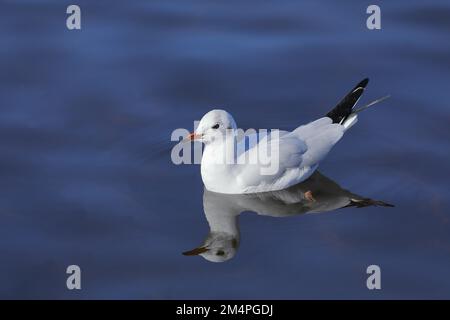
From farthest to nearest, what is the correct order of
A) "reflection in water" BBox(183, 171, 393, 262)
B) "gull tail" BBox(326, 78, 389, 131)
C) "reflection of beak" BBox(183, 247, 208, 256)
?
1. "gull tail" BBox(326, 78, 389, 131)
2. "reflection in water" BBox(183, 171, 393, 262)
3. "reflection of beak" BBox(183, 247, 208, 256)

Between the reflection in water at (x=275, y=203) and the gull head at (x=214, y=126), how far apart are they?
0.50 m

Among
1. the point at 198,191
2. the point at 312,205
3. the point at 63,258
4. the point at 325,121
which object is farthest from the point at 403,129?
the point at 63,258

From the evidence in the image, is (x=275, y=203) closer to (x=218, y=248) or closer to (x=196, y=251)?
(x=218, y=248)

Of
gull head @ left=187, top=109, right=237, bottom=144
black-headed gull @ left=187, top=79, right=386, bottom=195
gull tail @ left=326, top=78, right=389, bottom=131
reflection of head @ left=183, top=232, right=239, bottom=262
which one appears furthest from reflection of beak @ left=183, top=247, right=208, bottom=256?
gull tail @ left=326, top=78, right=389, bottom=131

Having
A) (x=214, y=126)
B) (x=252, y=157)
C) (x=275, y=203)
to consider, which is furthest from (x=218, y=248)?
(x=214, y=126)

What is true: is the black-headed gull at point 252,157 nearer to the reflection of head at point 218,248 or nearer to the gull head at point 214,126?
the gull head at point 214,126

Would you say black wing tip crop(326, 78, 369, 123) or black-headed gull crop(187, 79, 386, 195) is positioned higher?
black wing tip crop(326, 78, 369, 123)

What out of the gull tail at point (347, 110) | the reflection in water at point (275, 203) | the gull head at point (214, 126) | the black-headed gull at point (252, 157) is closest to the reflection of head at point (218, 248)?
the reflection in water at point (275, 203)

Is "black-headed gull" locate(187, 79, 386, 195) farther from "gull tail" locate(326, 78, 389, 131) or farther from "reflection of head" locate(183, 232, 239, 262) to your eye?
"reflection of head" locate(183, 232, 239, 262)

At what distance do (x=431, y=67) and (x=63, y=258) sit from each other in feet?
14.8

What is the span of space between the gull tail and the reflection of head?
5.58 feet

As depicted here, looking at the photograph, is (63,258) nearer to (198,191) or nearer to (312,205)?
(198,191)

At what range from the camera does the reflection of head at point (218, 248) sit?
691 centimetres

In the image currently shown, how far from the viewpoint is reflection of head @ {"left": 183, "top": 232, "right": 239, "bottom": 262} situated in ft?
22.7
